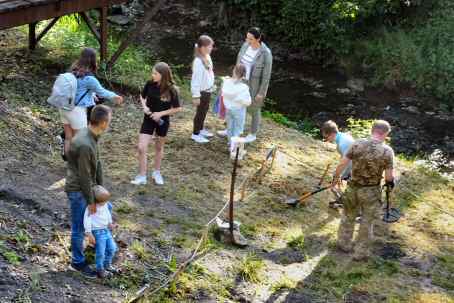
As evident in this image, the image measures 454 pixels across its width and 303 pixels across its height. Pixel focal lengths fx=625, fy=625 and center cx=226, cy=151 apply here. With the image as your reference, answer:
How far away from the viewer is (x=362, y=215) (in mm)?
6824

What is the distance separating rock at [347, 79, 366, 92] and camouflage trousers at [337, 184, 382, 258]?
378 inches

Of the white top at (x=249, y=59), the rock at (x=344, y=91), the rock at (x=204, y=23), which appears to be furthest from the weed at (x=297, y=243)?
the rock at (x=204, y=23)

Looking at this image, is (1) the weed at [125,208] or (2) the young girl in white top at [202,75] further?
(2) the young girl in white top at [202,75]

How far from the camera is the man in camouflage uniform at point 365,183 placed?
634 cm

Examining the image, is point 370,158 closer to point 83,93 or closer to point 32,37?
point 83,93

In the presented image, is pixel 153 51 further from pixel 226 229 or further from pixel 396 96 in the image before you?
pixel 226 229

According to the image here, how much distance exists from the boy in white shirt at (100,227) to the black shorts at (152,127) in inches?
77.7

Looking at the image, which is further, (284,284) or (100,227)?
(284,284)

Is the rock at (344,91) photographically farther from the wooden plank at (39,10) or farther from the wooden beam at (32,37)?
the wooden beam at (32,37)

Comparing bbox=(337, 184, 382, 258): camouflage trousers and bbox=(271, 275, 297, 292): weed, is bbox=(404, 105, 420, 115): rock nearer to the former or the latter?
bbox=(337, 184, 382, 258): camouflage trousers

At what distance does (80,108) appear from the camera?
6.92m

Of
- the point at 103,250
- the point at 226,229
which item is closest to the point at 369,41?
the point at 226,229

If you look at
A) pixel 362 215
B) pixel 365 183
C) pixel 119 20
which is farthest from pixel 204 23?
pixel 365 183

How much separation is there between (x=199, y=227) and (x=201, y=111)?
8.43 ft
